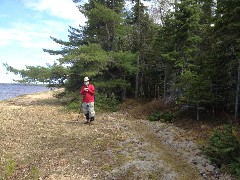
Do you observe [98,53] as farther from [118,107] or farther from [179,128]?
[179,128]

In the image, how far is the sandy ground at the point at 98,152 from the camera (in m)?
10.0

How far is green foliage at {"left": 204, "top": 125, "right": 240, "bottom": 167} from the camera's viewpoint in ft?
34.0

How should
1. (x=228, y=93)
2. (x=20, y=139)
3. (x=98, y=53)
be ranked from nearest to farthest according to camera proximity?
(x=20, y=139)
(x=228, y=93)
(x=98, y=53)

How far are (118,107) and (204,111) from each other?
831 centimetres

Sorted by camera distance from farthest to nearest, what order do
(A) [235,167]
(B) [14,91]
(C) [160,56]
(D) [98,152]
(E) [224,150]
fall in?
(B) [14,91], (C) [160,56], (D) [98,152], (E) [224,150], (A) [235,167]

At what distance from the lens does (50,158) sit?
11312 mm

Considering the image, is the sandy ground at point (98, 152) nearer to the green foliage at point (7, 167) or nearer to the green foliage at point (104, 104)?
the green foliage at point (7, 167)

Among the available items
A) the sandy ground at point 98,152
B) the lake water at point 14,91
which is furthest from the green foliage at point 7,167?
the lake water at point 14,91

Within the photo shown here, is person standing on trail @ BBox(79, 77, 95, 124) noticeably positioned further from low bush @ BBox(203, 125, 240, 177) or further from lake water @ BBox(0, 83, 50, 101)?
lake water @ BBox(0, 83, 50, 101)

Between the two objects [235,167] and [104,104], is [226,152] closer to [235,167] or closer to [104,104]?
[235,167]

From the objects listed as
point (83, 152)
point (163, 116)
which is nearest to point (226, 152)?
point (83, 152)

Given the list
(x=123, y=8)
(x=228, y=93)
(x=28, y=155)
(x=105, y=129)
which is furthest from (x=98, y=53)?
(x=28, y=155)

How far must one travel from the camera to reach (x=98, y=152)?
1198 cm

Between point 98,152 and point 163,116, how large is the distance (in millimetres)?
7877
